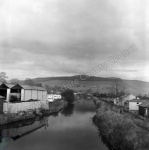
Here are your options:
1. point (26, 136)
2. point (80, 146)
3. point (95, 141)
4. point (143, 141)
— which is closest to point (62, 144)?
point (80, 146)

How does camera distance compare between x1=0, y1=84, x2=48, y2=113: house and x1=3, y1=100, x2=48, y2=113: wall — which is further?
x1=0, y1=84, x2=48, y2=113: house

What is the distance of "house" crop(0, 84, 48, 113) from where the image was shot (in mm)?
26245

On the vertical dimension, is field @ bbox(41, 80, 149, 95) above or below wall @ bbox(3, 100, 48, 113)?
above

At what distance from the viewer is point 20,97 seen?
103 feet

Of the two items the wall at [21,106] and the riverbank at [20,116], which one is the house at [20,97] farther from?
the riverbank at [20,116]

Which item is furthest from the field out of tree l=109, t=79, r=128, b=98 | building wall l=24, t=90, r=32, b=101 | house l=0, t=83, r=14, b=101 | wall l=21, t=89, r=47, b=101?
house l=0, t=83, r=14, b=101

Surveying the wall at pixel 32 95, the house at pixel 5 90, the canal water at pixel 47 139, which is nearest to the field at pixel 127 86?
the wall at pixel 32 95

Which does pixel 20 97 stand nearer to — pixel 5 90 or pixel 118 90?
pixel 5 90

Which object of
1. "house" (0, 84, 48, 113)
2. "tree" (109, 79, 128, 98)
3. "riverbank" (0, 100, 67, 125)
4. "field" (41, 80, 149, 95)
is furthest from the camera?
"field" (41, 80, 149, 95)

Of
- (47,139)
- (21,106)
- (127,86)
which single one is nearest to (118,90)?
(127,86)

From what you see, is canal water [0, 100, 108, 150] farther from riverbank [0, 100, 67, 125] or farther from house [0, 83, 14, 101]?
house [0, 83, 14, 101]

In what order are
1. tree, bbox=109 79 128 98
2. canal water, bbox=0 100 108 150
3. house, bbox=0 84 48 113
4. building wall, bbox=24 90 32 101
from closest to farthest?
canal water, bbox=0 100 108 150 < house, bbox=0 84 48 113 < building wall, bbox=24 90 32 101 < tree, bbox=109 79 128 98

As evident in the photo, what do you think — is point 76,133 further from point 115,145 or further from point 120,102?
point 120,102

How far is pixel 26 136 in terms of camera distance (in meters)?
18.6
